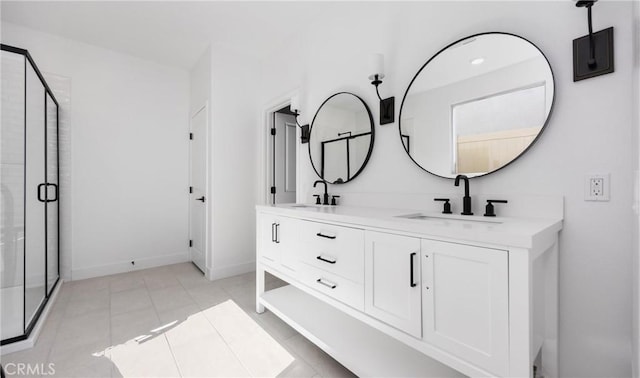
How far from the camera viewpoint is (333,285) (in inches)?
58.2

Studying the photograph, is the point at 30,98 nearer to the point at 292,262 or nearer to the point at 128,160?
the point at 128,160

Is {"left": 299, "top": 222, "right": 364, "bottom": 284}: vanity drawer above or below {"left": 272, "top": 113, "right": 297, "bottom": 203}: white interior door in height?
below

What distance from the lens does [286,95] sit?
9.57 ft

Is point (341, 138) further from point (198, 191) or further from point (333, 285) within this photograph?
point (198, 191)

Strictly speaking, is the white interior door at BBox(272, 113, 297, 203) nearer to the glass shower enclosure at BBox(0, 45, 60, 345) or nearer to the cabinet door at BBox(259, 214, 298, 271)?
the cabinet door at BBox(259, 214, 298, 271)

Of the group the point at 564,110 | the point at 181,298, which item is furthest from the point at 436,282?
the point at 181,298

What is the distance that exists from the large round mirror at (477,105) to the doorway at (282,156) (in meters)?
1.97

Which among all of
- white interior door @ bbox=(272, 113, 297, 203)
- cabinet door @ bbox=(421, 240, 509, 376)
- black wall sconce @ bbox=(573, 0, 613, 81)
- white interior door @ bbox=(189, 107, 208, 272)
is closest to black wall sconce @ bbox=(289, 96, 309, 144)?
white interior door @ bbox=(272, 113, 297, 203)

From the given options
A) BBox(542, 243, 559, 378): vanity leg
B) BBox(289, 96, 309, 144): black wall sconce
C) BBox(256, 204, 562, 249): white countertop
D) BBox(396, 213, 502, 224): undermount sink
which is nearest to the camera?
BBox(256, 204, 562, 249): white countertop

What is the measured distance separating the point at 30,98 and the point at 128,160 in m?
1.39

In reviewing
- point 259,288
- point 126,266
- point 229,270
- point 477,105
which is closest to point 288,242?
point 259,288

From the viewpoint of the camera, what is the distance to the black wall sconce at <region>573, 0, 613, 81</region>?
1054 millimetres

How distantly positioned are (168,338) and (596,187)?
8.18ft

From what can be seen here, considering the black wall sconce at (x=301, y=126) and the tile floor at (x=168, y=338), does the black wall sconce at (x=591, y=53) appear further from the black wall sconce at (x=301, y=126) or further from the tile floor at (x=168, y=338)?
the black wall sconce at (x=301, y=126)
